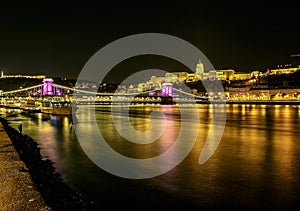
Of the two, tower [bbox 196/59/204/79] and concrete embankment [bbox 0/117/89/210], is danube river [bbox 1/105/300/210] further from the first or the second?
tower [bbox 196/59/204/79]

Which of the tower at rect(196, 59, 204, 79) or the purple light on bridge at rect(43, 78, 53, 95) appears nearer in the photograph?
the purple light on bridge at rect(43, 78, 53, 95)

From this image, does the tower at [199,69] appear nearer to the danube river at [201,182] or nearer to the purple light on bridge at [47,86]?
the purple light on bridge at [47,86]

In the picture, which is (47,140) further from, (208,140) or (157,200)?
(157,200)

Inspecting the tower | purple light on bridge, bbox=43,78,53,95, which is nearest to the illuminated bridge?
purple light on bridge, bbox=43,78,53,95

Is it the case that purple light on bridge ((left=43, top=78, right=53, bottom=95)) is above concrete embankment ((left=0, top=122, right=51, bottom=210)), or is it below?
above

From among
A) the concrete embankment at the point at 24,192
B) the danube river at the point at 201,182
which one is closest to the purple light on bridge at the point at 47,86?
the danube river at the point at 201,182

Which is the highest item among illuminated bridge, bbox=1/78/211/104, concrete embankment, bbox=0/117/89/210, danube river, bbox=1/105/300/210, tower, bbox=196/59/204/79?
tower, bbox=196/59/204/79

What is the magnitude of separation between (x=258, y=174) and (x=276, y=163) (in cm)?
143

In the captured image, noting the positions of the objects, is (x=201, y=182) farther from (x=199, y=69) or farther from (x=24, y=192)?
(x=199, y=69)

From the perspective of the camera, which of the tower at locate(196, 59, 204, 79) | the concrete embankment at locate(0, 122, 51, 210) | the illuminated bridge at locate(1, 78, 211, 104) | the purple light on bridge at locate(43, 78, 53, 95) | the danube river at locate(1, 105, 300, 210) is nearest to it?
the concrete embankment at locate(0, 122, 51, 210)

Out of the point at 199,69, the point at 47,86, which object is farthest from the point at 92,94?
the point at 199,69

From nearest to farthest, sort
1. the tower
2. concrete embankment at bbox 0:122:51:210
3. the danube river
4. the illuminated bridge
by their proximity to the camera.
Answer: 1. concrete embankment at bbox 0:122:51:210
2. the danube river
3. the illuminated bridge
4. the tower

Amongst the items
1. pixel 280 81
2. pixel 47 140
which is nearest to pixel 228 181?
pixel 47 140

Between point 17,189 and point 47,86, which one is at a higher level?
point 47,86
